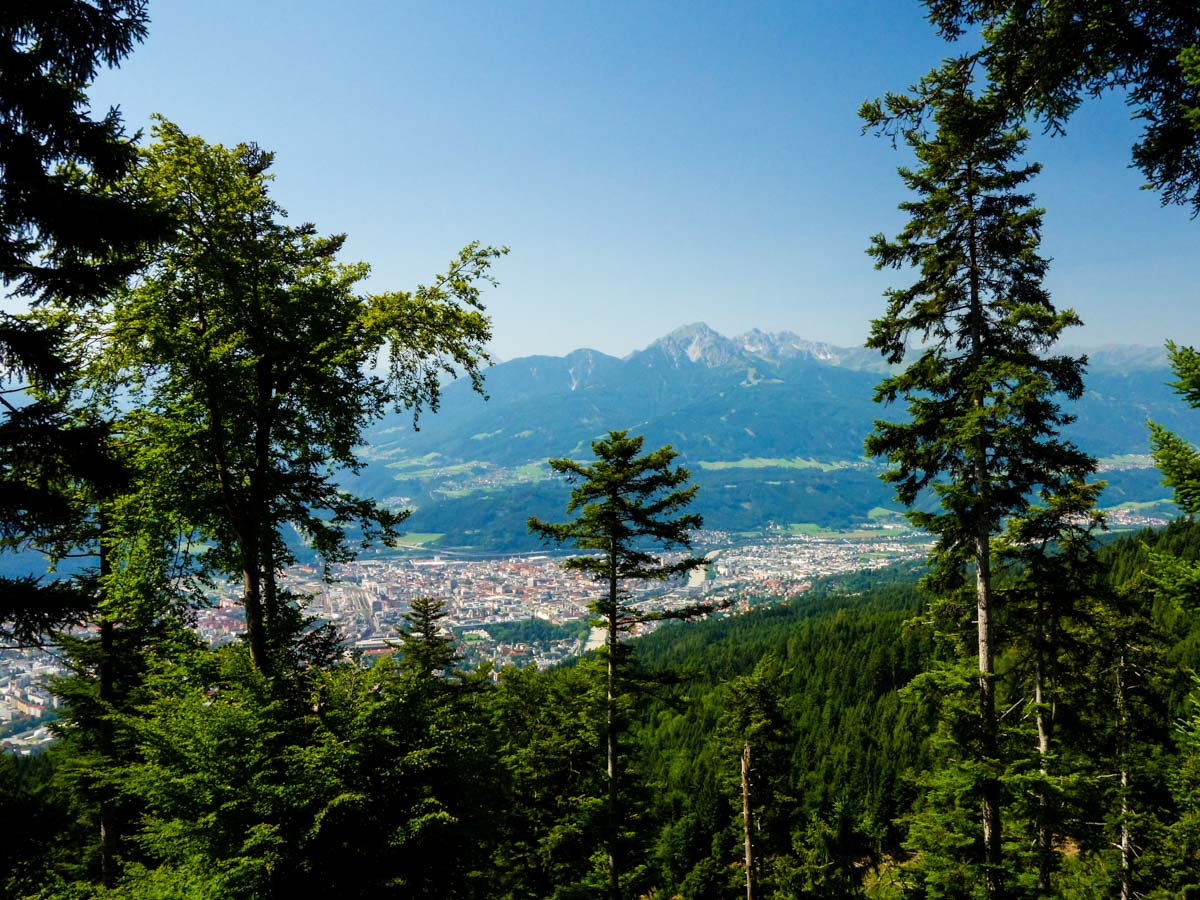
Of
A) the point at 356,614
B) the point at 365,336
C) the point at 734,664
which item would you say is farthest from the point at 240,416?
the point at 356,614

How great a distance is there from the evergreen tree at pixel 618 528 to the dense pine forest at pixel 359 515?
0.31 feet

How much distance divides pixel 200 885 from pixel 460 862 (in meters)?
3.08

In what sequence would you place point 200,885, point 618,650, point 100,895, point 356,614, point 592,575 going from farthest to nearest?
point 356,614, point 592,575, point 618,650, point 100,895, point 200,885

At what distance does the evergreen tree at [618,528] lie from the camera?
42.0ft

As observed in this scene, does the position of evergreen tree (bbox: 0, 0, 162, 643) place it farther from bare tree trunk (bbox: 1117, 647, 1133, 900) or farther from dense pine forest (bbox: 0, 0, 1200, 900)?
bare tree trunk (bbox: 1117, 647, 1133, 900)

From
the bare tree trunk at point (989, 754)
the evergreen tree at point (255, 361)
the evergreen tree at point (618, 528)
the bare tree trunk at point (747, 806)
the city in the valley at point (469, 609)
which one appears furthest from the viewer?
the city in the valley at point (469, 609)

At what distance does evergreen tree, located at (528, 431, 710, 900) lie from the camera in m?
12.8

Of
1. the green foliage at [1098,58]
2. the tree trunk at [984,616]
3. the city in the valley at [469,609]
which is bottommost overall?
the city in the valley at [469,609]

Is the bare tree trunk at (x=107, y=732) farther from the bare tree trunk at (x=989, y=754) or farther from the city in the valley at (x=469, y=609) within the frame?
the city in the valley at (x=469, y=609)

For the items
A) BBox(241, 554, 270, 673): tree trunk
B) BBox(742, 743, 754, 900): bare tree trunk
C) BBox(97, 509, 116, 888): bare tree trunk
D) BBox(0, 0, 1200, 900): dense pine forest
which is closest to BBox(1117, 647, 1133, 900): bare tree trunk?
BBox(0, 0, 1200, 900): dense pine forest

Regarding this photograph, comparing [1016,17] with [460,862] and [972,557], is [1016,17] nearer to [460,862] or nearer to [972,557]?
[972,557]

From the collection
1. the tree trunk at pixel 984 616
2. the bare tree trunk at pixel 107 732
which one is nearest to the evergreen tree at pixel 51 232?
the bare tree trunk at pixel 107 732

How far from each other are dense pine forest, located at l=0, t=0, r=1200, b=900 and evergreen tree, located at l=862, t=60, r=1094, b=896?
0.19 feet

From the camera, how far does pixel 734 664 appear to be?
3344 inches
